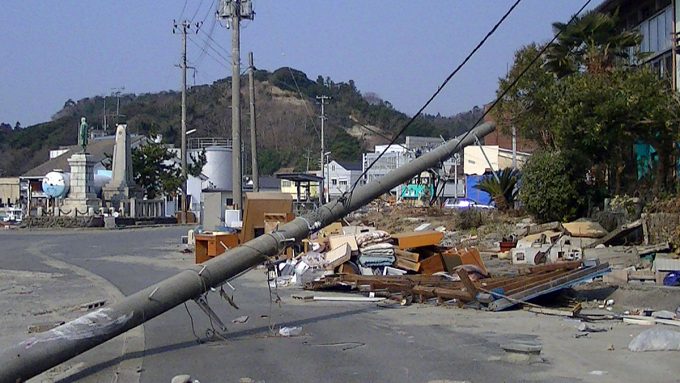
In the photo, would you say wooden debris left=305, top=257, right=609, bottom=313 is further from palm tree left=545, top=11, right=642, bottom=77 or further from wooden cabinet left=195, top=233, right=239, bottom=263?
palm tree left=545, top=11, right=642, bottom=77

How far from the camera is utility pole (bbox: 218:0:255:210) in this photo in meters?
34.7

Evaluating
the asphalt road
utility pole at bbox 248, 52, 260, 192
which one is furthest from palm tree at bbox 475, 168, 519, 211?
the asphalt road

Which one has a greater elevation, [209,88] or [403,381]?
[209,88]

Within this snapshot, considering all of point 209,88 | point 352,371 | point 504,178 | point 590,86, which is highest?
point 209,88

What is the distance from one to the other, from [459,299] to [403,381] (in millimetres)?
5879

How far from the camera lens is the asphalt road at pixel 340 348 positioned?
9.65m

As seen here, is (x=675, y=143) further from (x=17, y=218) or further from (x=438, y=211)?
(x=17, y=218)

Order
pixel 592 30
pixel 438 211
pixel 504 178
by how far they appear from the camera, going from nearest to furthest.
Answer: pixel 592 30 < pixel 504 178 < pixel 438 211

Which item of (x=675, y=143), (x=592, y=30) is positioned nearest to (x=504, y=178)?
(x=592, y=30)

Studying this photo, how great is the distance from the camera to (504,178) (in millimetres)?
34938

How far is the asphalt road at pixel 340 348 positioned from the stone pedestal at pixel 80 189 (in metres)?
39.9

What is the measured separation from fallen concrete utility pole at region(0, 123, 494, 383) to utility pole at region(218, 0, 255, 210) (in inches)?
777

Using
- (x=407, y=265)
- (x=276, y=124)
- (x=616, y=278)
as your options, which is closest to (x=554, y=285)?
(x=616, y=278)

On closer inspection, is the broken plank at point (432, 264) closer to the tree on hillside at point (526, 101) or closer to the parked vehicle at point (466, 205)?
the tree on hillside at point (526, 101)
